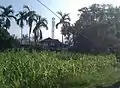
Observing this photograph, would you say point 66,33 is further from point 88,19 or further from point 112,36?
point 112,36

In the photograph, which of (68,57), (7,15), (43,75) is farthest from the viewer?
(7,15)

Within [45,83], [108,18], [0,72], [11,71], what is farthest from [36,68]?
[108,18]

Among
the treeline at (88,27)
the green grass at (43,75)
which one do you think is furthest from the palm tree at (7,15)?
the green grass at (43,75)

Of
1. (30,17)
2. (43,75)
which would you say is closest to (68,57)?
(43,75)

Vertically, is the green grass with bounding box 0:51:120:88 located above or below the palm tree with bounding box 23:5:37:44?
below

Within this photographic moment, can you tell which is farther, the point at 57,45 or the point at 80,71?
the point at 57,45

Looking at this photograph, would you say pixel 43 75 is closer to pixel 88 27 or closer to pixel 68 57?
pixel 68 57

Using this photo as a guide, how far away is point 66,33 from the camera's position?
234 feet

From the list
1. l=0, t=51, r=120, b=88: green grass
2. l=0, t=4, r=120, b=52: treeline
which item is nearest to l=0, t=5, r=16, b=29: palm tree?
l=0, t=4, r=120, b=52: treeline

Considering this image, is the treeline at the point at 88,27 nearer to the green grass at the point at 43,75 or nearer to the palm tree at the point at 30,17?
the palm tree at the point at 30,17

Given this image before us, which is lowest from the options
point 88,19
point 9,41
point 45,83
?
point 45,83

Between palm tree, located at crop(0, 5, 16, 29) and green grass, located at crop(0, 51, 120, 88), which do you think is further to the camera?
palm tree, located at crop(0, 5, 16, 29)

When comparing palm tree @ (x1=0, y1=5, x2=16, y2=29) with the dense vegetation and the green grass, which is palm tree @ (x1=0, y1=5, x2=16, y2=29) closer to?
the dense vegetation

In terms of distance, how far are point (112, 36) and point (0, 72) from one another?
53946 millimetres
